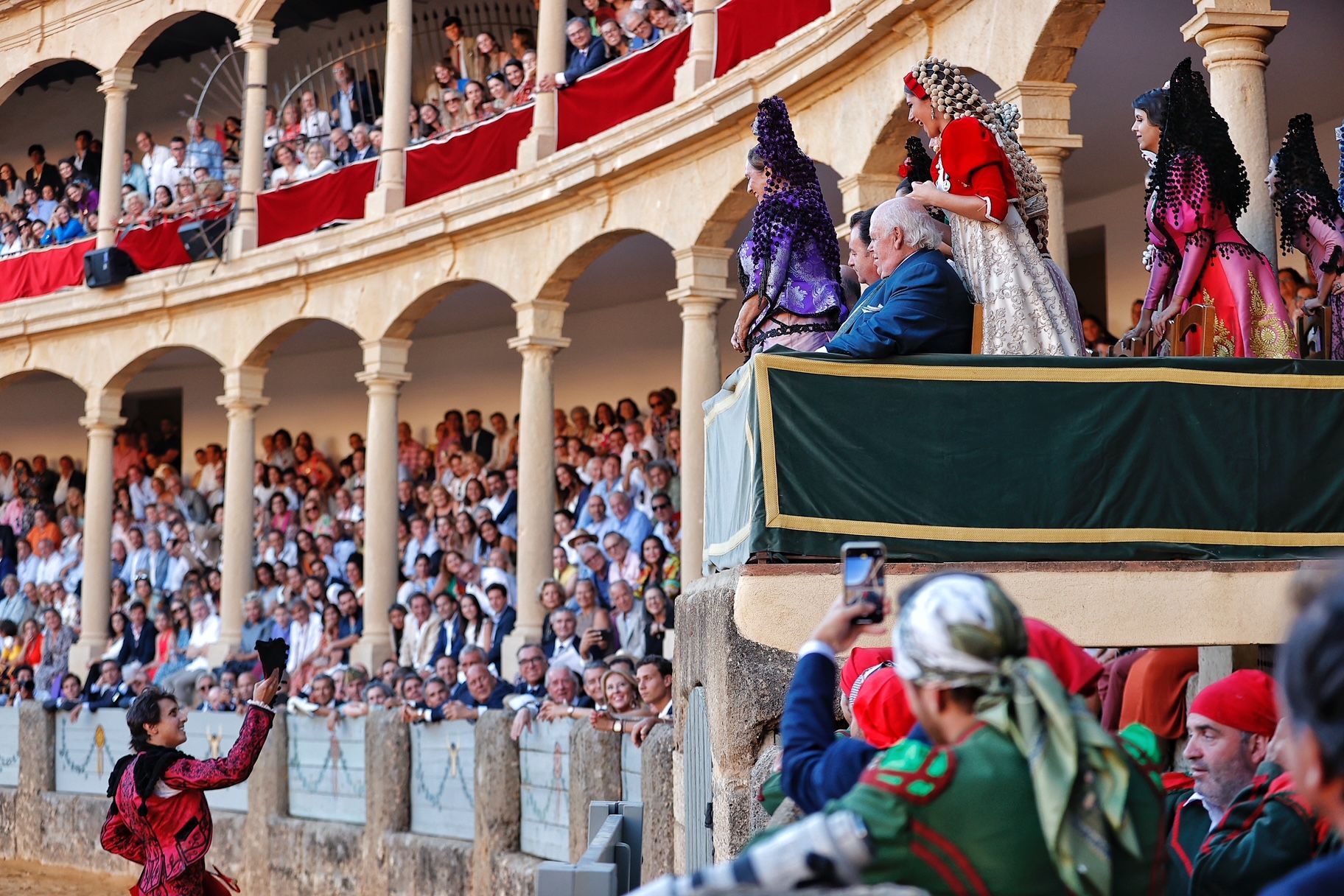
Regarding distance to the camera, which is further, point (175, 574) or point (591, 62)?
point (175, 574)

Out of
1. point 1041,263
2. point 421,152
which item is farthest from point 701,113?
point 1041,263

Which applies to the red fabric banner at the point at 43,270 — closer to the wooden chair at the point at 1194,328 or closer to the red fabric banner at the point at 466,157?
the red fabric banner at the point at 466,157

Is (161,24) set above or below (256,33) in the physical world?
above

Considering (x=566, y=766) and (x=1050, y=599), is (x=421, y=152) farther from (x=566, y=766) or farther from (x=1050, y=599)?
(x=1050, y=599)

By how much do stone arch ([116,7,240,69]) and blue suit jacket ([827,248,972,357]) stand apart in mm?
14859

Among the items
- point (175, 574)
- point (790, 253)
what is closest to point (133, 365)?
point (175, 574)

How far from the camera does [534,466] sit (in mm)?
14719

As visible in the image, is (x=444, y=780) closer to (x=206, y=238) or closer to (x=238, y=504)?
(x=238, y=504)

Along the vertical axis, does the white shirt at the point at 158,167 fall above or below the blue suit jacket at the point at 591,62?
above

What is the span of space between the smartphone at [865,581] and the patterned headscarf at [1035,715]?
1.11ft

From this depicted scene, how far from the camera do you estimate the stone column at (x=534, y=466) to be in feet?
46.9

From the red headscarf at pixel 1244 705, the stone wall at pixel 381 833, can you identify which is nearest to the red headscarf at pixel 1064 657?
the red headscarf at pixel 1244 705

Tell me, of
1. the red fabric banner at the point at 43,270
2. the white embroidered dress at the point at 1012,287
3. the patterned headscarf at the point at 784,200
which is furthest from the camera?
the red fabric banner at the point at 43,270

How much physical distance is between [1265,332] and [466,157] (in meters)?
10.4
